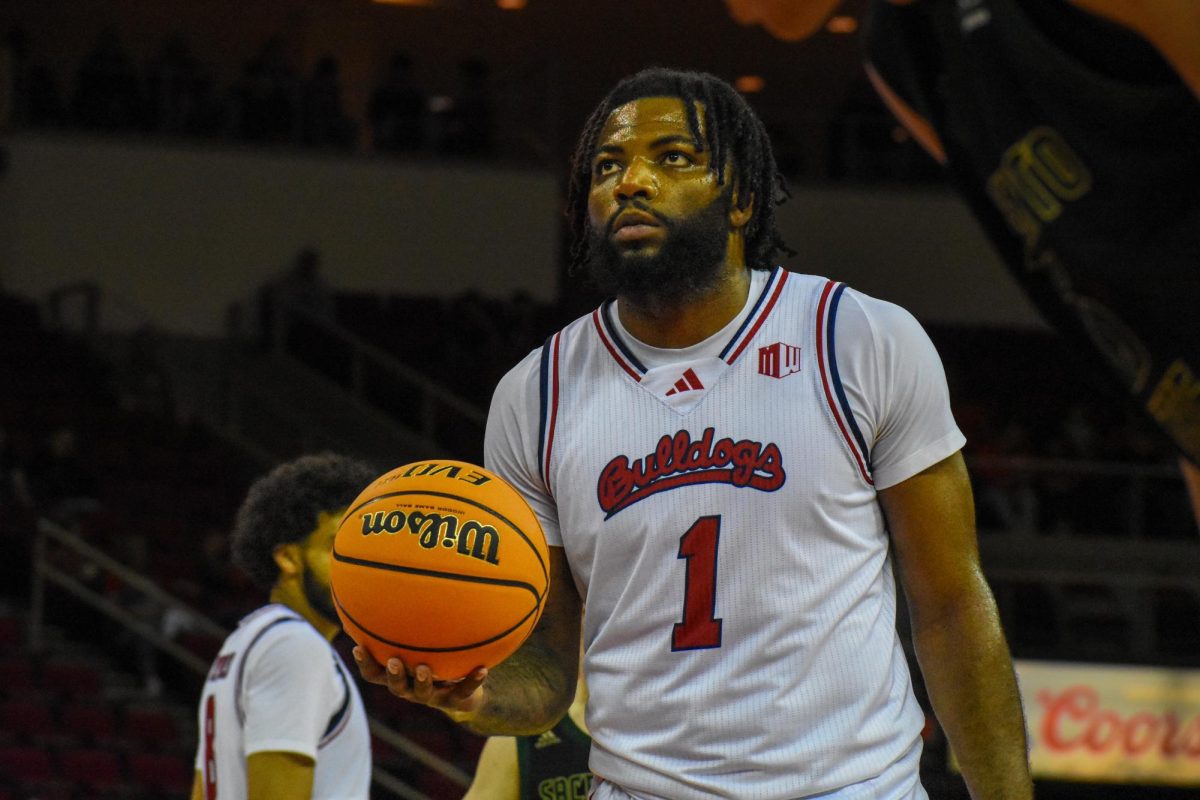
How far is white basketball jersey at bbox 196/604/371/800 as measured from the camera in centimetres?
374

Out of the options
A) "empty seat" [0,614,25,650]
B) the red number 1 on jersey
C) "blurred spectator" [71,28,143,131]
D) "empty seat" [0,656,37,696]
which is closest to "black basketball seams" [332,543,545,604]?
the red number 1 on jersey

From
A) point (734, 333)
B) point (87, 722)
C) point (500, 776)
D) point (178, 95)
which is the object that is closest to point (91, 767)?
point (87, 722)

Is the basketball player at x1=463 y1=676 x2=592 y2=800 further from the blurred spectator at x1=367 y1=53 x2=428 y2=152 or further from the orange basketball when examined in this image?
the blurred spectator at x1=367 y1=53 x2=428 y2=152

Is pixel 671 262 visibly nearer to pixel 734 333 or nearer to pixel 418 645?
pixel 734 333

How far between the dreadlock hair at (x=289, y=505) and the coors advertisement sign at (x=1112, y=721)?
7.38 meters

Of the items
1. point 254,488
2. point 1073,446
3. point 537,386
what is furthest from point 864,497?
point 1073,446

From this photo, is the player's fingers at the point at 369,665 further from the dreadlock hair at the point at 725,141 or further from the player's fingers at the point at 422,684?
the dreadlock hair at the point at 725,141

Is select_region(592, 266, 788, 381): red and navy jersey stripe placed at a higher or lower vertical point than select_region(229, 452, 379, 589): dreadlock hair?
higher

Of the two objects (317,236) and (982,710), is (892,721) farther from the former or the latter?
(317,236)

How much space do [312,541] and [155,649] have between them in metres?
7.13

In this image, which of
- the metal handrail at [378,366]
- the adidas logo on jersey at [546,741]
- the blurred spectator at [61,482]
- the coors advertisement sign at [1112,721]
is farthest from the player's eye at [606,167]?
the metal handrail at [378,366]

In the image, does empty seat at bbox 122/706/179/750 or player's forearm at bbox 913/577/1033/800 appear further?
empty seat at bbox 122/706/179/750

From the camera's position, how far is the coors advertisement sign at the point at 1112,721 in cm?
1074

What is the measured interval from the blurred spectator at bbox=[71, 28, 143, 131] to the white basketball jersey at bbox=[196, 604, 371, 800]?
42.2 ft
